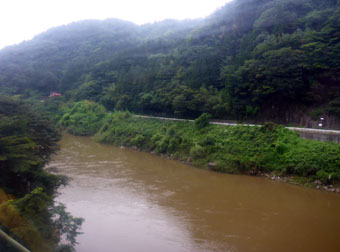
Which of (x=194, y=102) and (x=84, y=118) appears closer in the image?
(x=194, y=102)

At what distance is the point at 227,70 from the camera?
64.7ft

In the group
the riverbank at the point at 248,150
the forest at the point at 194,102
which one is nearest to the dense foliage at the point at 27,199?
the forest at the point at 194,102

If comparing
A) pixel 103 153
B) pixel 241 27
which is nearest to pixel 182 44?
pixel 241 27

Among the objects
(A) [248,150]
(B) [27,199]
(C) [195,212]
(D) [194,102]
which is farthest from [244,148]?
(B) [27,199]

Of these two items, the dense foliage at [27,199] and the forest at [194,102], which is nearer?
the dense foliage at [27,199]

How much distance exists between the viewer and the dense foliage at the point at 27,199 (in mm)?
4105

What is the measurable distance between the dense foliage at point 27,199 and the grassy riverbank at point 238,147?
28.0 ft

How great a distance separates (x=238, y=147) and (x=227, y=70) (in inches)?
313

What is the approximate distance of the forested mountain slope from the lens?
14938mm

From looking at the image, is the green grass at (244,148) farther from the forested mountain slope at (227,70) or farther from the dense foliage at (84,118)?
the dense foliage at (84,118)

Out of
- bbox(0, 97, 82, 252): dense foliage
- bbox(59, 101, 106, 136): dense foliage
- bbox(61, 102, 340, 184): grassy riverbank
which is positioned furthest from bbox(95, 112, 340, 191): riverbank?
bbox(0, 97, 82, 252): dense foliage

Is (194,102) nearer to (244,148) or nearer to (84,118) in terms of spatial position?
(244,148)

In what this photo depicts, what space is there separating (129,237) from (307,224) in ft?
16.4

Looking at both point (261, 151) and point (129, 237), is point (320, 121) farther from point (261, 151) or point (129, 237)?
point (129, 237)
